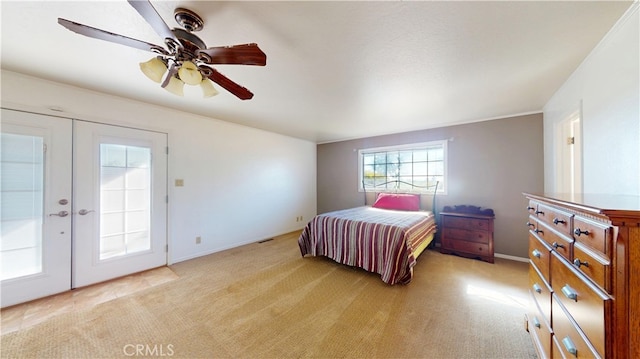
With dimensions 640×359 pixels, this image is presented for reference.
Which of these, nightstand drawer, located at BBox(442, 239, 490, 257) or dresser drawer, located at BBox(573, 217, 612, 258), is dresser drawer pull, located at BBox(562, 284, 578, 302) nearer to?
dresser drawer, located at BBox(573, 217, 612, 258)

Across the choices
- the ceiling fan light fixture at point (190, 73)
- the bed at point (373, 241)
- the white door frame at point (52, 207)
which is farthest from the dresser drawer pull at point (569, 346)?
the white door frame at point (52, 207)

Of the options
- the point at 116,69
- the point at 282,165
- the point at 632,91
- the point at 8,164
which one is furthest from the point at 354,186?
the point at 8,164

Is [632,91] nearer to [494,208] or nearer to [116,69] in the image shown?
[494,208]

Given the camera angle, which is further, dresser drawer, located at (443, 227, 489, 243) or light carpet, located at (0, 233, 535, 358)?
dresser drawer, located at (443, 227, 489, 243)

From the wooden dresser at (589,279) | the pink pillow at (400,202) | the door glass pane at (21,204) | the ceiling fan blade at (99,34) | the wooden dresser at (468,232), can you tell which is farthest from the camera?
the pink pillow at (400,202)

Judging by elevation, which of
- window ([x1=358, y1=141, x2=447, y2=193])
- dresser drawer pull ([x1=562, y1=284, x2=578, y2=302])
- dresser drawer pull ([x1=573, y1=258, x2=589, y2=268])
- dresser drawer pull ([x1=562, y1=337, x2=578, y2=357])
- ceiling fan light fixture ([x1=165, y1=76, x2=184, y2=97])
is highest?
ceiling fan light fixture ([x1=165, y1=76, x2=184, y2=97])

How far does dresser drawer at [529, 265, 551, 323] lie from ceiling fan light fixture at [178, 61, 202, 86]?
264 centimetres

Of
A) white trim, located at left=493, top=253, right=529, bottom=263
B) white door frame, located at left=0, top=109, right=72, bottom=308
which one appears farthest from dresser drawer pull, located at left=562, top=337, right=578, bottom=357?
white door frame, located at left=0, top=109, right=72, bottom=308

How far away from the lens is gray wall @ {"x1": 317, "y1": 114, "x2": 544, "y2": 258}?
3249 millimetres

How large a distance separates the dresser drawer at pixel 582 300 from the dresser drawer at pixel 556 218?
0.15 metres

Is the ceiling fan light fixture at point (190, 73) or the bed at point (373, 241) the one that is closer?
the ceiling fan light fixture at point (190, 73)

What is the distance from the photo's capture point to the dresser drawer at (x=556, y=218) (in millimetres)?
988

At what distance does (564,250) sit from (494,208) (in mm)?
3058
